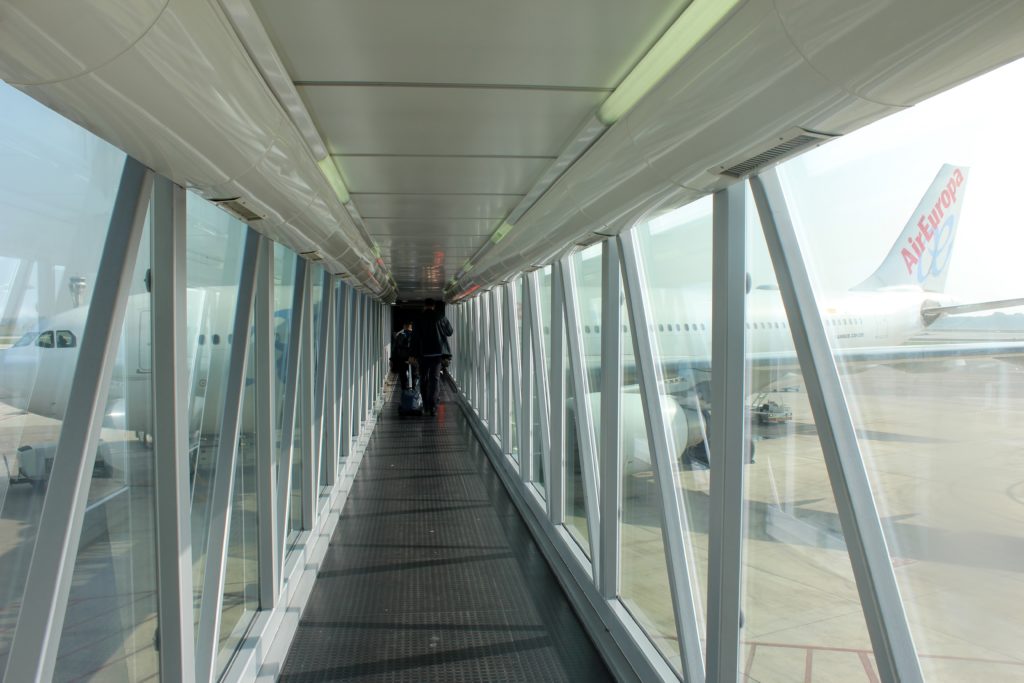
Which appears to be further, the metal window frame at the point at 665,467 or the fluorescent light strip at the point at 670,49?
the metal window frame at the point at 665,467

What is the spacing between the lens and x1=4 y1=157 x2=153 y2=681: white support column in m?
1.56

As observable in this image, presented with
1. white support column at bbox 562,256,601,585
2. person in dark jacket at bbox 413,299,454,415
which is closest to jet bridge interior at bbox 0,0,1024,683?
white support column at bbox 562,256,601,585

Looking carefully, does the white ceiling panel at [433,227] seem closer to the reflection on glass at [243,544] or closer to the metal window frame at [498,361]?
the reflection on glass at [243,544]

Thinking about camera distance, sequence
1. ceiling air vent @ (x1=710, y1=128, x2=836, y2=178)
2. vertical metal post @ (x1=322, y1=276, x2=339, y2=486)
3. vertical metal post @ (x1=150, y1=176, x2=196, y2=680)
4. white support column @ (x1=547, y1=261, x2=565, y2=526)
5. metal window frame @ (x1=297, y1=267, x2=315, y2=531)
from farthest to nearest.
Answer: vertical metal post @ (x1=322, y1=276, x2=339, y2=486) → white support column @ (x1=547, y1=261, x2=565, y2=526) → metal window frame @ (x1=297, y1=267, x2=315, y2=531) → vertical metal post @ (x1=150, y1=176, x2=196, y2=680) → ceiling air vent @ (x1=710, y1=128, x2=836, y2=178)

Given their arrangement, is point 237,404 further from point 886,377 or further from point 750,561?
point 886,377

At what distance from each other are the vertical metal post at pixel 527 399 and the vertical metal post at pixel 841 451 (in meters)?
4.78

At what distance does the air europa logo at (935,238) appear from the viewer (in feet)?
5.08

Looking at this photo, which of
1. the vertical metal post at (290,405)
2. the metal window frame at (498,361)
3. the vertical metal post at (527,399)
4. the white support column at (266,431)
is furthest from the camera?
the metal window frame at (498,361)

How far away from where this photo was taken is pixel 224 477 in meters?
3.09

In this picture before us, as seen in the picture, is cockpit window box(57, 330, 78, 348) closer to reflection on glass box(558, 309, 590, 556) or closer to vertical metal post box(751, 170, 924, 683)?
vertical metal post box(751, 170, 924, 683)

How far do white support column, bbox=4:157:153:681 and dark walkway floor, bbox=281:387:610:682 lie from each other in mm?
2313

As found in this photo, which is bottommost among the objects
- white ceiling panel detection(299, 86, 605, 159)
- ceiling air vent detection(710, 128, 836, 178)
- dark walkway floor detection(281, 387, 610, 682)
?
dark walkway floor detection(281, 387, 610, 682)

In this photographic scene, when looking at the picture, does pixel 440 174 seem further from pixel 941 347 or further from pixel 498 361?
pixel 498 361

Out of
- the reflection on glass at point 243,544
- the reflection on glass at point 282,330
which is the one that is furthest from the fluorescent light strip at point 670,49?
the reflection on glass at point 282,330
